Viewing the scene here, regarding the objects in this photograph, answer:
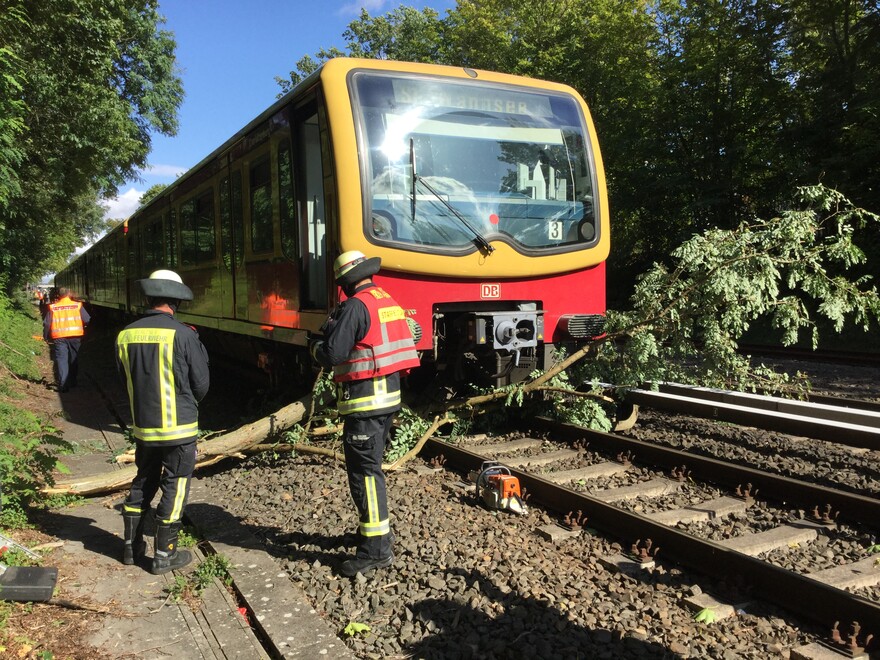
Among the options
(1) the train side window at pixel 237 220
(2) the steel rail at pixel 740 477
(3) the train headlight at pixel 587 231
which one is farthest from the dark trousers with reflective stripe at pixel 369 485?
(1) the train side window at pixel 237 220

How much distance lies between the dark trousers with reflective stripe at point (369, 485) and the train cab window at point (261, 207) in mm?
3279

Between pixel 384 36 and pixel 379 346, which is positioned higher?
pixel 384 36

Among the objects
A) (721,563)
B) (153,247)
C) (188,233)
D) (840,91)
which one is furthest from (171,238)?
(840,91)

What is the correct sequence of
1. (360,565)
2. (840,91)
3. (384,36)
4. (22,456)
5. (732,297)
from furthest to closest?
(384,36) → (840,91) → (22,456) → (732,297) → (360,565)

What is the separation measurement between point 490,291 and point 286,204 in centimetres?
206

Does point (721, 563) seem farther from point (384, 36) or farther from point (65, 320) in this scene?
point (384, 36)

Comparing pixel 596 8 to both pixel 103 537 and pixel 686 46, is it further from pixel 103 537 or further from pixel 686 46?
pixel 103 537

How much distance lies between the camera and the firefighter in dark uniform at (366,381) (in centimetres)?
399

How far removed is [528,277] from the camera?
6328 millimetres

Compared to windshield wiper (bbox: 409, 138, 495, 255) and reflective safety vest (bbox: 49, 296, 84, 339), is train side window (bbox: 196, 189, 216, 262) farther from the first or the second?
reflective safety vest (bbox: 49, 296, 84, 339)

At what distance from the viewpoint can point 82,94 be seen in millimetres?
15805

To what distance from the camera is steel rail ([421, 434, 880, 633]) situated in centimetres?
315

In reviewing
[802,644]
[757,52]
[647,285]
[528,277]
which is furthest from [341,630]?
[757,52]

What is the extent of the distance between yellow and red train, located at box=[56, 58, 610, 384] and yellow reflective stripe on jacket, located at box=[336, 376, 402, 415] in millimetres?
1719
